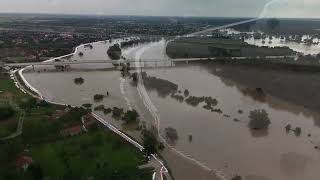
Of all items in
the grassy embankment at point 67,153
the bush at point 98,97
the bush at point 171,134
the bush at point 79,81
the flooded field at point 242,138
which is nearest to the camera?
the grassy embankment at point 67,153

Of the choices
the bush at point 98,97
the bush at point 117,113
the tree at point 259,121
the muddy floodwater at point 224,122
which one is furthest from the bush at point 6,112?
the tree at point 259,121

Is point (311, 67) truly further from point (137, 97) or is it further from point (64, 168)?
point (64, 168)

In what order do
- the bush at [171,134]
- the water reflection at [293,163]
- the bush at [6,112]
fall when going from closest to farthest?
1. the water reflection at [293,163]
2. the bush at [171,134]
3. the bush at [6,112]

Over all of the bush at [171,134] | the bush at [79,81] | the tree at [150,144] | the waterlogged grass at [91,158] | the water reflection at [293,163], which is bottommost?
the bush at [79,81]

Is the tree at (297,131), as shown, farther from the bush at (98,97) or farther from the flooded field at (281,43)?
the flooded field at (281,43)

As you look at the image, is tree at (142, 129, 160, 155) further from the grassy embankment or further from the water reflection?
the water reflection

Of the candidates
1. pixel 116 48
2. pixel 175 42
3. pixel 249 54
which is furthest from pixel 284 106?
pixel 116 48

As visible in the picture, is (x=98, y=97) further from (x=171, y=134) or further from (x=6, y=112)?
(x=171, y=134)

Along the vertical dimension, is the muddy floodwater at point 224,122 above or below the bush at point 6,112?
below
